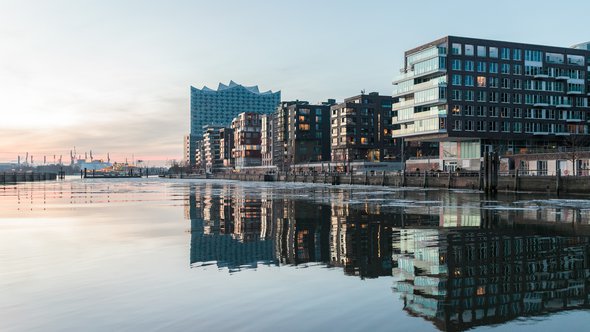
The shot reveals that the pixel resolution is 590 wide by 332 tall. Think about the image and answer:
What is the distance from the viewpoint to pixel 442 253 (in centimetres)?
2111

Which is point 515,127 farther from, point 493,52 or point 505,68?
point 493,52

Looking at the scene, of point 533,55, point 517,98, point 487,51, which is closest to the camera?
point 487,51

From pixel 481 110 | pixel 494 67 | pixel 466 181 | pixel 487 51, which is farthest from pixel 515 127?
pixel 466 181

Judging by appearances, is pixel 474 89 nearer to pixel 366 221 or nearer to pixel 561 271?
pixel 366 221

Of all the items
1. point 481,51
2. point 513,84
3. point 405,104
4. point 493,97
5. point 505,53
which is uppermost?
point 481,51

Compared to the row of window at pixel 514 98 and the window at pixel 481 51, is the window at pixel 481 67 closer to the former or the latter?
the window at pixel 481 51

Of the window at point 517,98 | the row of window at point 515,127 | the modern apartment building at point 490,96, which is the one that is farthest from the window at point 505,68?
the row of window at point 515,127

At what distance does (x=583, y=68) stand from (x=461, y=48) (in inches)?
1522

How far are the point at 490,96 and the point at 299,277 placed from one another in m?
127

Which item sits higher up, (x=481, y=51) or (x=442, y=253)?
(x=481, y=51)

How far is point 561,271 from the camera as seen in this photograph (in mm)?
17453

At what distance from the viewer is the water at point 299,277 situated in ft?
40.7

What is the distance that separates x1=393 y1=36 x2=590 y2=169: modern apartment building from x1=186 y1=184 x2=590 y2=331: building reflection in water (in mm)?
95383

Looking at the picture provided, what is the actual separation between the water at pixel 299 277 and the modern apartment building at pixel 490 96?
339 feet
